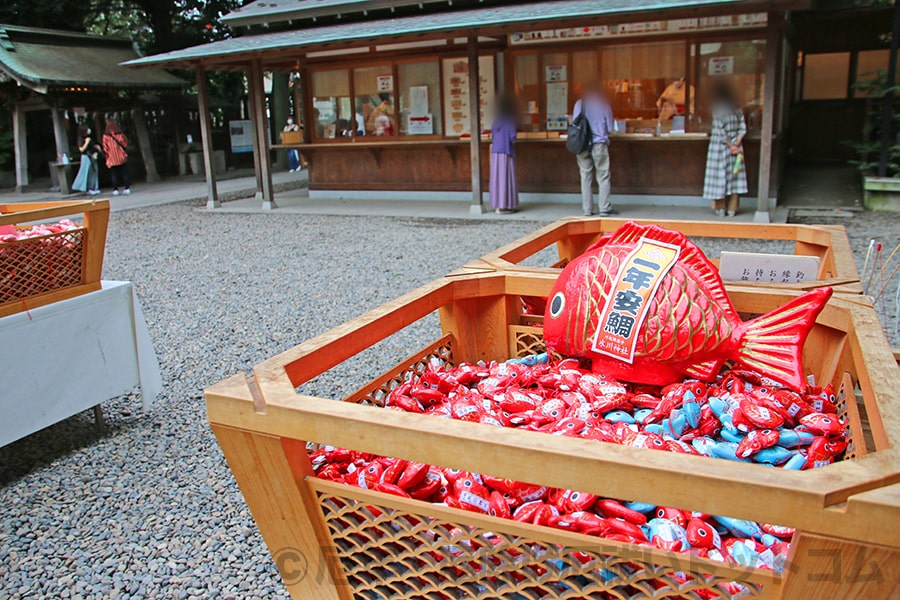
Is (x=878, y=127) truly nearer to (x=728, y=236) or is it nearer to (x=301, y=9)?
(x=728, y=236)

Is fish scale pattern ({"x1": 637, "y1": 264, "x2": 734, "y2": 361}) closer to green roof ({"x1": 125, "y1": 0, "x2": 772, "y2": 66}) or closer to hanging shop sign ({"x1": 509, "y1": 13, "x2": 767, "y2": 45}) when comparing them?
green roof ({"x1": 125, "y1": 0, "x2": 772, "y2": 66})

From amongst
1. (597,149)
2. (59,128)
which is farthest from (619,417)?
(59,128)

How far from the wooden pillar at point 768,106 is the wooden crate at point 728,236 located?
5638mm

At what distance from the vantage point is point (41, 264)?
3.47m

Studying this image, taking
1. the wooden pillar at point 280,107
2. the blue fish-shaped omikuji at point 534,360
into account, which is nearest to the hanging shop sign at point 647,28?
the blue fish-shaped omikuji at point 534,360

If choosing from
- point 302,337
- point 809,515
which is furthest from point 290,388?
point 302,337

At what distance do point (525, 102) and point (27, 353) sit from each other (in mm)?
8865

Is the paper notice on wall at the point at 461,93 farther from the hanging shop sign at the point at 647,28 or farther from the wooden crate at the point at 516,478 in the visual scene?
the wooden crate at the point at 516,478

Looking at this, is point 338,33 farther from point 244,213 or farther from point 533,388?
point 533,388

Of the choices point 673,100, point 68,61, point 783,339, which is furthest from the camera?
point 68,61

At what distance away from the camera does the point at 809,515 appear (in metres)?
0.98

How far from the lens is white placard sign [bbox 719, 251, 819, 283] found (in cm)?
266

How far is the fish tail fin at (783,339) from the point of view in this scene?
77.5 inches

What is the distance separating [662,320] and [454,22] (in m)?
8.56
